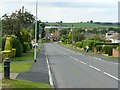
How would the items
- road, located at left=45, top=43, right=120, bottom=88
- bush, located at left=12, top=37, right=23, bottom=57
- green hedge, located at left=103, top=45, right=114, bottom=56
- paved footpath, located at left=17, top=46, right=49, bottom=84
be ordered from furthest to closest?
green hedge, located at left=103, top=45, right=114, bottom=56, bush, located at left=12, top=37, right=23, bottom=57, paved footpath, located at left=17, top=46, right=49, bottom=84, road, located at left=45, top=43, right=120, bottom=88

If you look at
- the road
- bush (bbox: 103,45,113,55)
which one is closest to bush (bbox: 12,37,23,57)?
the road

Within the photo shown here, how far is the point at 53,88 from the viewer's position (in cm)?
1655

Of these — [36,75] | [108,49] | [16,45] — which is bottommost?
[108,49]

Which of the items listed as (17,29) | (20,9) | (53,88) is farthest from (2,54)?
(20,9)

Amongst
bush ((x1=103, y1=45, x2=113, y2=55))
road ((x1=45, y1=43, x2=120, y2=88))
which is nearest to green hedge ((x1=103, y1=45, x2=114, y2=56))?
bush ((x1=103, y1=45, x2=113, y2=55))

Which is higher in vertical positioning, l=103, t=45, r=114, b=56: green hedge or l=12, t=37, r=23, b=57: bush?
l=12, t=37, r=23, b=57: bush

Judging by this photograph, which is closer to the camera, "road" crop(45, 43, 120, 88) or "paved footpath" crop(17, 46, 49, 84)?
"road" crop(45, 43, 120, 88)

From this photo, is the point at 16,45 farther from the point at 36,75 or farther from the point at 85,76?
the point at 85,76

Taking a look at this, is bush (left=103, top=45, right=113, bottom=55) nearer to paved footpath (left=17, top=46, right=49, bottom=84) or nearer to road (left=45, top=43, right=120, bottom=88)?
road (left=45, top=43, right=120, bottom=88)

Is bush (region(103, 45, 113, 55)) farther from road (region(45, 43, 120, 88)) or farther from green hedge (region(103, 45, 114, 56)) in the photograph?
road (region(45, 43, 120, 88))

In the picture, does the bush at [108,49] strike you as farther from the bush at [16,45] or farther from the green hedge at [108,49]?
the bush at [16,45]

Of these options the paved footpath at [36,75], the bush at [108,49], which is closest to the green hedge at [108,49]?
the bush at [108,49]

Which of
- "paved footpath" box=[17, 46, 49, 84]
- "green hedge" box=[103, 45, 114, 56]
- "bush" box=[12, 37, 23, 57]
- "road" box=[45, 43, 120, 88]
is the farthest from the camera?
"green hedge" box=[103, 45, 114, 56]

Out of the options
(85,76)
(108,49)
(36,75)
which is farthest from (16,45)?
(85,76)
